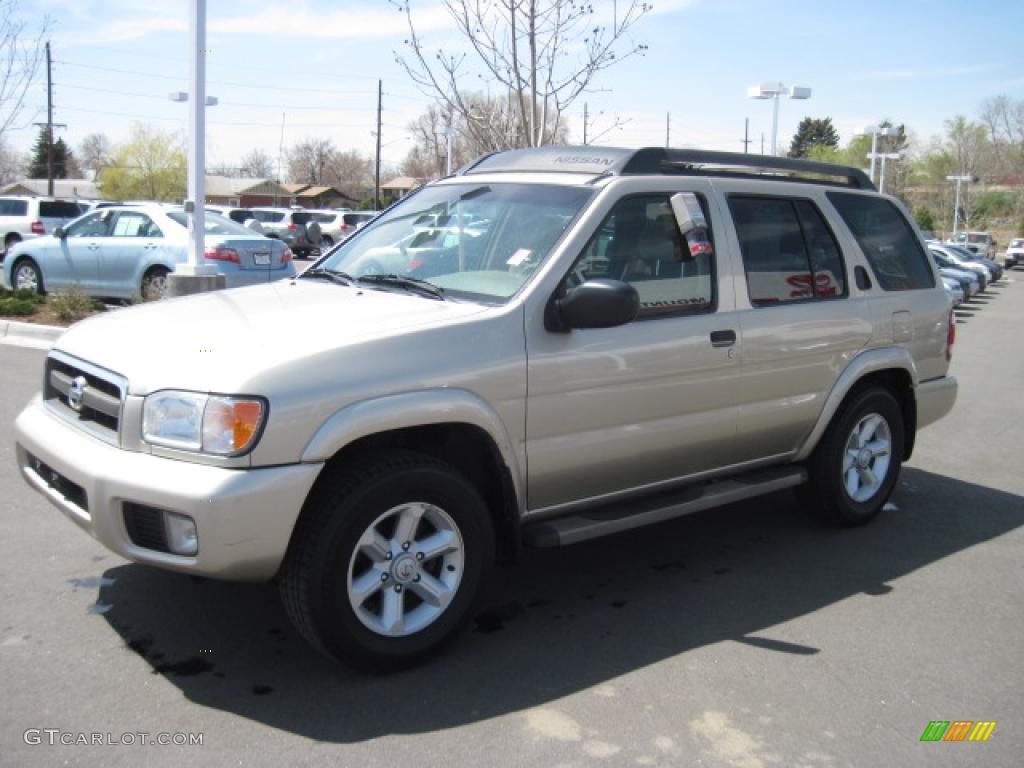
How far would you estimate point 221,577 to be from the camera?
3369 millimetres

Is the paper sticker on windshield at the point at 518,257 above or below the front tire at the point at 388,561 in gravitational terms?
above

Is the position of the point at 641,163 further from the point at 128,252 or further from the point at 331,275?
the point at 128,252

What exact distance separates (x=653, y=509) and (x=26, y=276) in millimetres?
12998

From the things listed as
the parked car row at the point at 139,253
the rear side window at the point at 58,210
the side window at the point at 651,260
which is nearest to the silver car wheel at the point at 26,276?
the parked car row at the point at 139,253

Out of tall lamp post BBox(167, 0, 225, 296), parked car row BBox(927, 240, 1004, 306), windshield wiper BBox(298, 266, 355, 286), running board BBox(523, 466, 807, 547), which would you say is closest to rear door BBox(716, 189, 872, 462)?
running board BBox(523, 466, 807, 547)

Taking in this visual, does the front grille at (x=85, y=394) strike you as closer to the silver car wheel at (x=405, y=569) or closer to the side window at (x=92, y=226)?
the silver car wheel at (x=405, y=569)

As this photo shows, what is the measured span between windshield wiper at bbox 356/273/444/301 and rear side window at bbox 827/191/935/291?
2.61 meters

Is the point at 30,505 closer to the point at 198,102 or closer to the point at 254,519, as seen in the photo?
the point at 254,519

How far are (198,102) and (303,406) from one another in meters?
9.73

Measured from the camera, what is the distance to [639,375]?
428 centimetres

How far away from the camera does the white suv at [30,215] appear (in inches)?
911

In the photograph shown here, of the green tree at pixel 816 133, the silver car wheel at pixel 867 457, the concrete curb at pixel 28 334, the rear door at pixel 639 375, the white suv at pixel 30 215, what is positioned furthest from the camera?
the green tree at pixel 816 133

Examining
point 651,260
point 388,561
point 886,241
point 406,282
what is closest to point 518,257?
point 406,282

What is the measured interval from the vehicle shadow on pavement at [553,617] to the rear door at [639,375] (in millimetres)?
553
